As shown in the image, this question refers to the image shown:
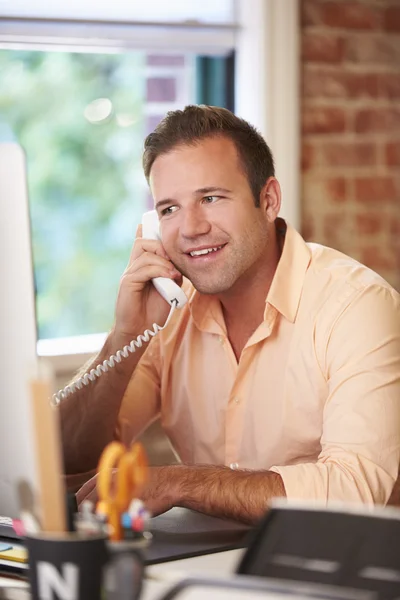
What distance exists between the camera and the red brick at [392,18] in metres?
3.12

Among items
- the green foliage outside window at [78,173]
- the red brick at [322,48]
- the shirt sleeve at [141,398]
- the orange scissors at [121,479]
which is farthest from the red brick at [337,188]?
the orange scissors at [121,479]

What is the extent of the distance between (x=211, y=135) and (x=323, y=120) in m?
1.11

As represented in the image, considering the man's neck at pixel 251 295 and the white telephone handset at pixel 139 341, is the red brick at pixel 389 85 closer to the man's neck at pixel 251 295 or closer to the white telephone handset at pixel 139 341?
the man's neck at pixel 251 295

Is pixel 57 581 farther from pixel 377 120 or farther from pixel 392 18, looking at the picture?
pixel 392 18

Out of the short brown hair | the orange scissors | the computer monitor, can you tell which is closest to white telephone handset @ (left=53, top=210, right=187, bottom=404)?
the short brown hair

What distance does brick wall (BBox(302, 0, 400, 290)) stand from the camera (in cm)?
305

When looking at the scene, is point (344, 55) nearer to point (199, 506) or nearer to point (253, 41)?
point (253, 41)

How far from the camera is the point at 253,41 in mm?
2979

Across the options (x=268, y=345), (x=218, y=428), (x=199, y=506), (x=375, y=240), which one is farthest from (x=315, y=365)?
(x=375, y=240)

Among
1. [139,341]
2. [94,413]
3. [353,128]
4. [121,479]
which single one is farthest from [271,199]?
[121,479]

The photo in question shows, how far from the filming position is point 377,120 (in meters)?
3.14

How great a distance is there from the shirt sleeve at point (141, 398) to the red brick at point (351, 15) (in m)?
1.39

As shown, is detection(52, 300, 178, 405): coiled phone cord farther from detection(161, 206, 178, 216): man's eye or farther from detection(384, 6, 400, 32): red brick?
detection(384, 6, 400, 32): red brick

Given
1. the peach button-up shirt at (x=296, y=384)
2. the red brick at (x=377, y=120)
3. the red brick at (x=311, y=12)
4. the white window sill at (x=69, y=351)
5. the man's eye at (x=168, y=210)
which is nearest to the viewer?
the peach button-up shirt at (x=296, y=384)
